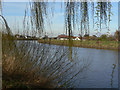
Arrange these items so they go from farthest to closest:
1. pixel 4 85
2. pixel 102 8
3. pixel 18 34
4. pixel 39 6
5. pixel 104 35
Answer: pixel 18 34
pixel 4 85
pixel 39 6
pixel 104 35
pixel 102 8

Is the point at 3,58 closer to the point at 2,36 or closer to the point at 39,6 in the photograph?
the point at 2,36

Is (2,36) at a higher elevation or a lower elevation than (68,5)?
lower

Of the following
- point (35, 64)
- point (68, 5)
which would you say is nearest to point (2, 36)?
point (35, 64)

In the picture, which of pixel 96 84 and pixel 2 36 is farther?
pixel 96 84

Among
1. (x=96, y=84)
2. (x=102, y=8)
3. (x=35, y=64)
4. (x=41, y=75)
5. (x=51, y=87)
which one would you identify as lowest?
(x=96, y=84)

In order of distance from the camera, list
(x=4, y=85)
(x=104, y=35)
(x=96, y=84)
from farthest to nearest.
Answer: (x=96, y=84) → (x=4, y=85) → (x=104, y=35)

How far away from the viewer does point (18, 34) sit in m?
2.93

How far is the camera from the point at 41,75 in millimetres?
2504

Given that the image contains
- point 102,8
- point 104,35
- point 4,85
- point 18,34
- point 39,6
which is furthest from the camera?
point 18,34

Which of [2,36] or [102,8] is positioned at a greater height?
[102,8]

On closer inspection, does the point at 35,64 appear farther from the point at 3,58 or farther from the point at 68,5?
the point at 68,5

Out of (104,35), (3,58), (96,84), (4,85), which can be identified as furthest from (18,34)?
(96,84)

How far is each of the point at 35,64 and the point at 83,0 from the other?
1398 millimetres

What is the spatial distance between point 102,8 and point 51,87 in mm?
1518
